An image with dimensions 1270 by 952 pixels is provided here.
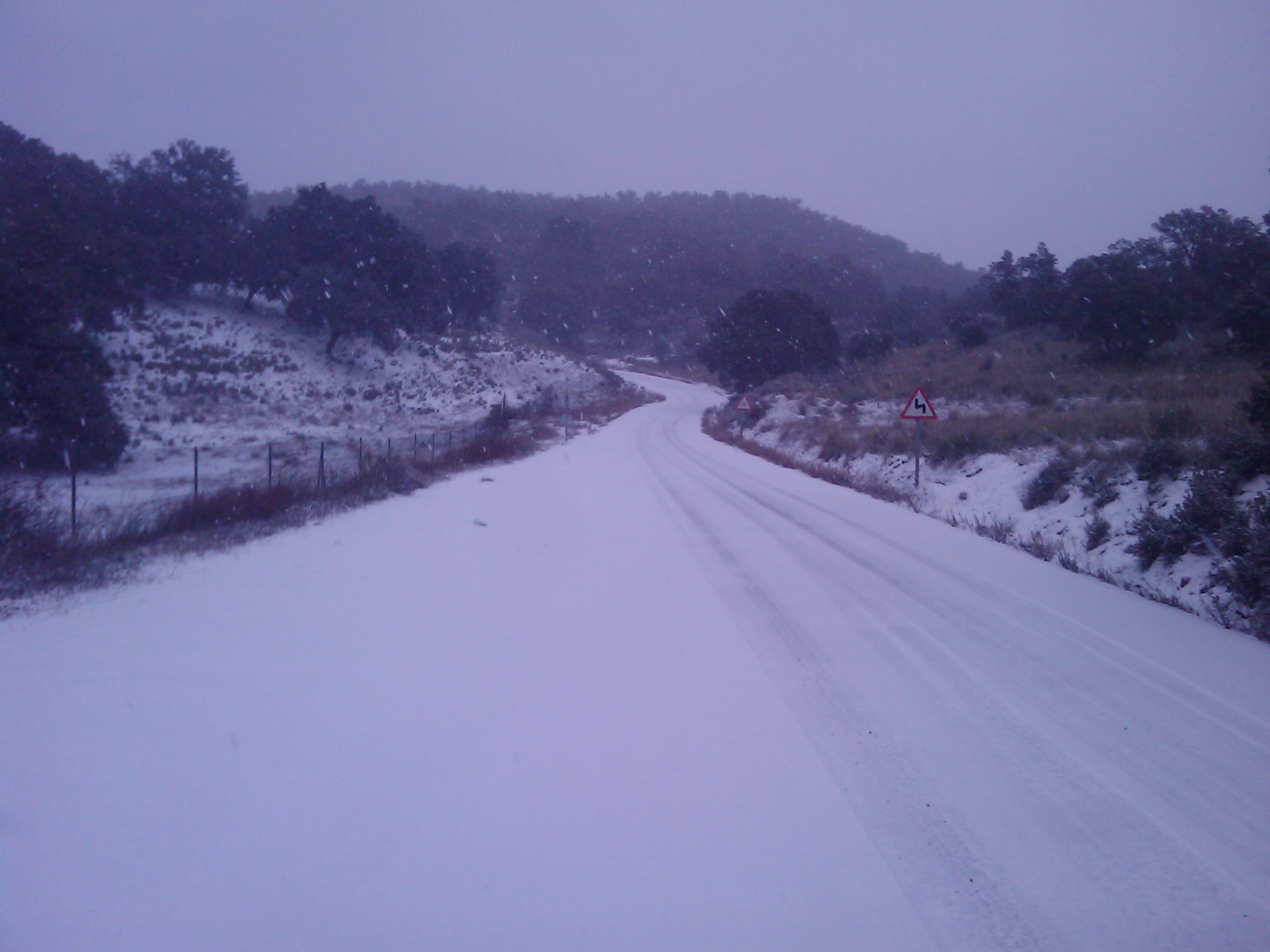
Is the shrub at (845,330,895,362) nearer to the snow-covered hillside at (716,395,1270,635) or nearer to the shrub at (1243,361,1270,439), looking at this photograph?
the snow-covered hillside at (716,395,1270,635)

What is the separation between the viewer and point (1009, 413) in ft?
90.1

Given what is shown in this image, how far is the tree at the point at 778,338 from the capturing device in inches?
2613

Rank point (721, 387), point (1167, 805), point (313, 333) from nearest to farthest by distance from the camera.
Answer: point (1167, 805) < point (313, 333) < point (721, 387)

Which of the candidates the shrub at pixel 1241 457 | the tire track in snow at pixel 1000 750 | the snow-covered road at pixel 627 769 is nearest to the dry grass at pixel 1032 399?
the shrub at pixel 1241 457

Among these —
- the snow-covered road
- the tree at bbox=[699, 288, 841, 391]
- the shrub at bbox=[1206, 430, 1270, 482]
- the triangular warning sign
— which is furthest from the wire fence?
the tree at bbox=[699, 288, 841, 391]

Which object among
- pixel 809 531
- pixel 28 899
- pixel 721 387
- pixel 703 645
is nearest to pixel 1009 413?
pixel 809 531

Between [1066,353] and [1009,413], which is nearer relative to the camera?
[1009,413]

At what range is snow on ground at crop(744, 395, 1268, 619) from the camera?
31.9ft

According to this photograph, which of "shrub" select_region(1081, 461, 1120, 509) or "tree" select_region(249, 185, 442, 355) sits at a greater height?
"tree" select_region(249, 185, 442, 355)

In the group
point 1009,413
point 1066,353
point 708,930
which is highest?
point 1066,353

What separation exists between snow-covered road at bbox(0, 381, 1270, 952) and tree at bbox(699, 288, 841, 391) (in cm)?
5862

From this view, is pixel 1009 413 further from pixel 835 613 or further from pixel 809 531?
pixel 835 613

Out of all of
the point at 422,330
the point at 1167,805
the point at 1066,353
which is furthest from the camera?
the point at 422,330

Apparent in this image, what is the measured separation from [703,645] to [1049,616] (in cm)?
392
